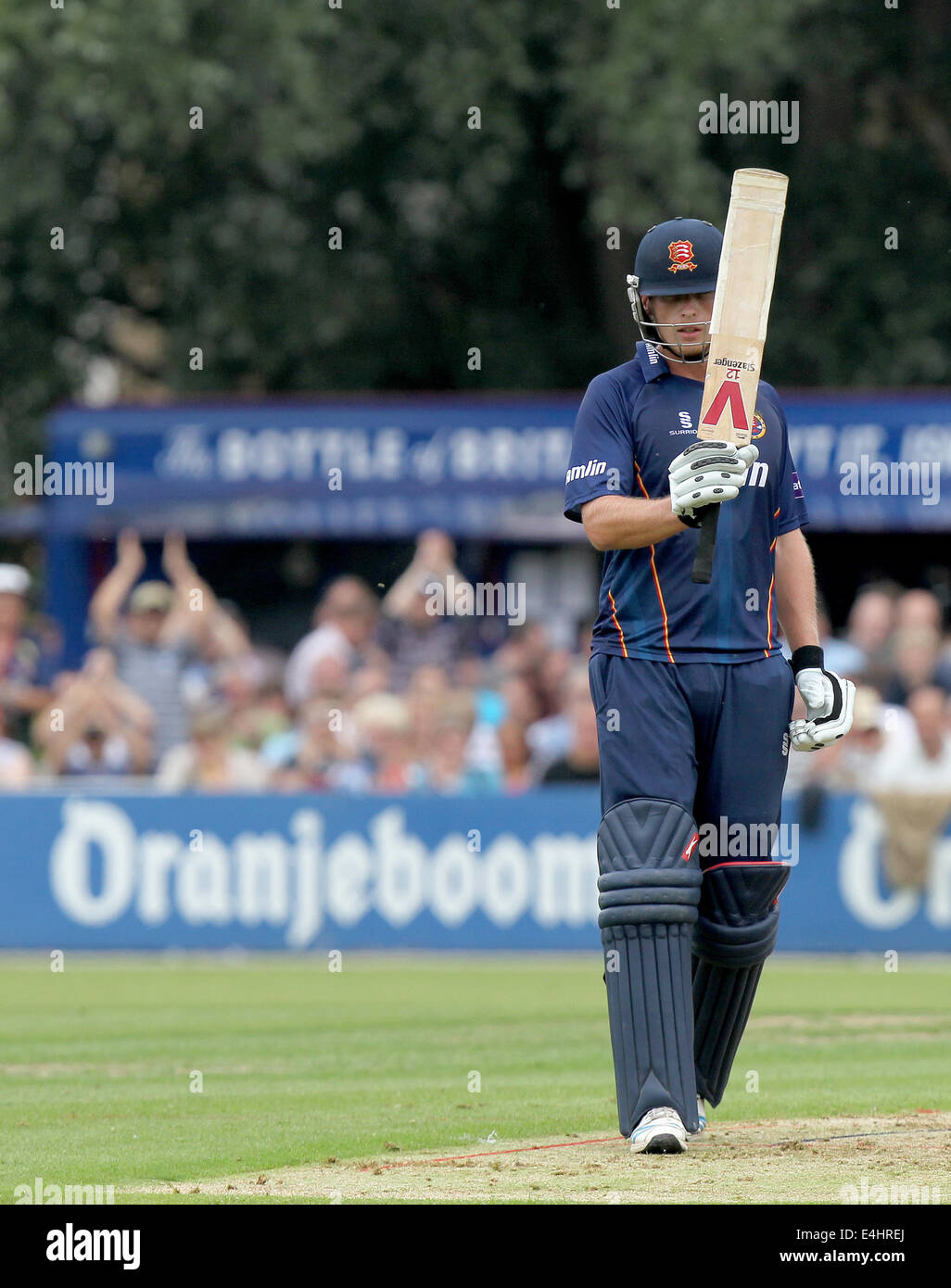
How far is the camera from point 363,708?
50.7 feet

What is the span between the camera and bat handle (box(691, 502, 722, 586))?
614 centimetres

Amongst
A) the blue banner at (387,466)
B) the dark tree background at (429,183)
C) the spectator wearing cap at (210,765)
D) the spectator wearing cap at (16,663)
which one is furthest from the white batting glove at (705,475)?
the dark tree background at (429,183)

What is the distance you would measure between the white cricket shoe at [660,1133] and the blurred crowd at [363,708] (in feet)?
27.5

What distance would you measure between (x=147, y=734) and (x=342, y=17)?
843 centimetres

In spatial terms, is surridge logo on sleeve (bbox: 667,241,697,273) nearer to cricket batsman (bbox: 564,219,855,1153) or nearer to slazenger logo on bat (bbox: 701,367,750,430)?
cricket batsman (bbox: 564,219,855,1153)

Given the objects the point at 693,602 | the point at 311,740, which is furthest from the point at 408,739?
the point at 693,602

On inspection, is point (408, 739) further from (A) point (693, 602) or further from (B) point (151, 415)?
(A) point (693, 602)

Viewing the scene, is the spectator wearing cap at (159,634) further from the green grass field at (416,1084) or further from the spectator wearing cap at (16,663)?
the green grass field at (416,1084)

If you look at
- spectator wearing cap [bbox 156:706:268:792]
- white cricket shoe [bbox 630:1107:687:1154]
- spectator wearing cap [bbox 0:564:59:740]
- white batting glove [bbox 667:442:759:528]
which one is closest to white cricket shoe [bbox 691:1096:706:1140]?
white cricket shoe [bbox 630:1107:687:1154]

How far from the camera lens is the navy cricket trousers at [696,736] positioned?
20.9 feet

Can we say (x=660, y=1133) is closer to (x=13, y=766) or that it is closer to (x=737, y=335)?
(x=737, y=335)

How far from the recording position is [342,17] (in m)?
21.2

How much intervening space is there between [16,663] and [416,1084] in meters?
8.75

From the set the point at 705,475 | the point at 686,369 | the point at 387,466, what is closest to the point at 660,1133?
the point at 705,475
